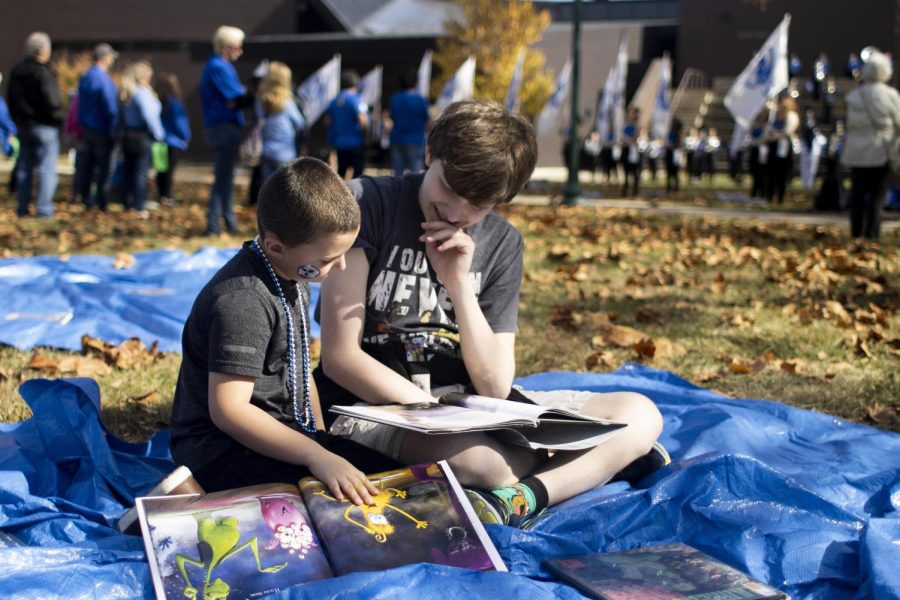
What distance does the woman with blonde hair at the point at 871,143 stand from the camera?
30.2 ft

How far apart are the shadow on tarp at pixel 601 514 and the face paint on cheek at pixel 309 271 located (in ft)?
2.61

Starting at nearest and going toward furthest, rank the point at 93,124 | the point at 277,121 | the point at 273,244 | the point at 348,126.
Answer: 1. the point at 273,244
2. the point at 277,121
3. the point at 93,124
4. the point at 348,126

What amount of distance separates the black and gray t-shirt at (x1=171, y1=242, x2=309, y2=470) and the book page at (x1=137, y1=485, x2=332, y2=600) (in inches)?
11.8

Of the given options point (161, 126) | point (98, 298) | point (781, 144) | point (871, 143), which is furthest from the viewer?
point (781, 144)

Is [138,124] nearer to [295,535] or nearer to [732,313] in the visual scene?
[732,313]

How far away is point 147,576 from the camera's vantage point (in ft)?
7.21

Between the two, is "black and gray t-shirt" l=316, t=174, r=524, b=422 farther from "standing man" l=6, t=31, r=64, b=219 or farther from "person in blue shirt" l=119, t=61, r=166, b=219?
"person in blue shirt" l=119, t=61, r=166, b=219

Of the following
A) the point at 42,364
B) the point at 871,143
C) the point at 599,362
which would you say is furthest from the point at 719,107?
the point at 42,364

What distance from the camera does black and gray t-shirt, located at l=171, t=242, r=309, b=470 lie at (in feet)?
7.86

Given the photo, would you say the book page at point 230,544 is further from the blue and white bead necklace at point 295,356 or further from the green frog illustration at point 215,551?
the blue and white bead necklace at point 295,356

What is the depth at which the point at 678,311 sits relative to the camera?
5891mm

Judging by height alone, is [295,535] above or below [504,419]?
below

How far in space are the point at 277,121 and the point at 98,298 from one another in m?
4.37

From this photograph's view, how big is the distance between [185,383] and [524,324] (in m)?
3.13
